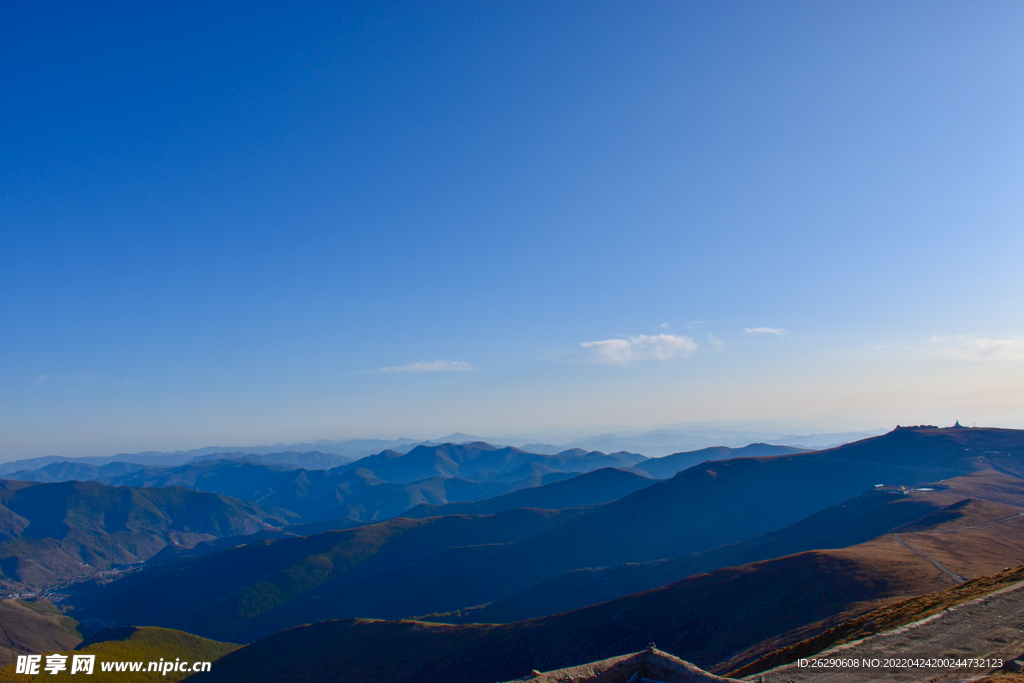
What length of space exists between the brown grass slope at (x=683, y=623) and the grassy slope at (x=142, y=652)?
19709mm

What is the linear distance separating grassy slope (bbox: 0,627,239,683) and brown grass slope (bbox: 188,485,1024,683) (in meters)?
19.7

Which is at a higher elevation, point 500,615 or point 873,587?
point 873,587

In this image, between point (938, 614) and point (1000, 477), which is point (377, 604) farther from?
point (1000, 477)

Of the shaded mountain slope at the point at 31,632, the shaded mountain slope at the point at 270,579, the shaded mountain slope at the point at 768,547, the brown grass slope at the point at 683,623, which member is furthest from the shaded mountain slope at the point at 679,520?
the shaded mountain slope at the point at 31,632

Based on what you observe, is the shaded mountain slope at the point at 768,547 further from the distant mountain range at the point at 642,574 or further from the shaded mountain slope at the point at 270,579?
the shaded mountain slope at the point at 270,579

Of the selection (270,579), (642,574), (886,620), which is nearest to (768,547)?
(642,574)

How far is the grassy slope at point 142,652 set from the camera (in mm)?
79812

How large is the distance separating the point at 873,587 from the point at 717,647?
15.3 m

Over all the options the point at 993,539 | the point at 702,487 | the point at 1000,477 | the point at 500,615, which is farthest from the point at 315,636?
the point at 1000,477

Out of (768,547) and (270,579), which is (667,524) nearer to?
(768,547)

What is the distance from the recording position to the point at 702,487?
164500 mm

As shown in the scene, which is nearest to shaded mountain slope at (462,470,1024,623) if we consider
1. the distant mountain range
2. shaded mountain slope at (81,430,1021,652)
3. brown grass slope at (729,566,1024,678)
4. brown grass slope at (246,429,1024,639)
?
the distant mountain range

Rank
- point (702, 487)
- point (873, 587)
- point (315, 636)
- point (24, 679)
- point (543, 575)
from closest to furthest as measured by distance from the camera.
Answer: point (873, 587) → point (24, 679) → point (315, 636) → point (543, 575) → point (702, 487)

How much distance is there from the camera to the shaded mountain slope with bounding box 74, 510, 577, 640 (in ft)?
538
